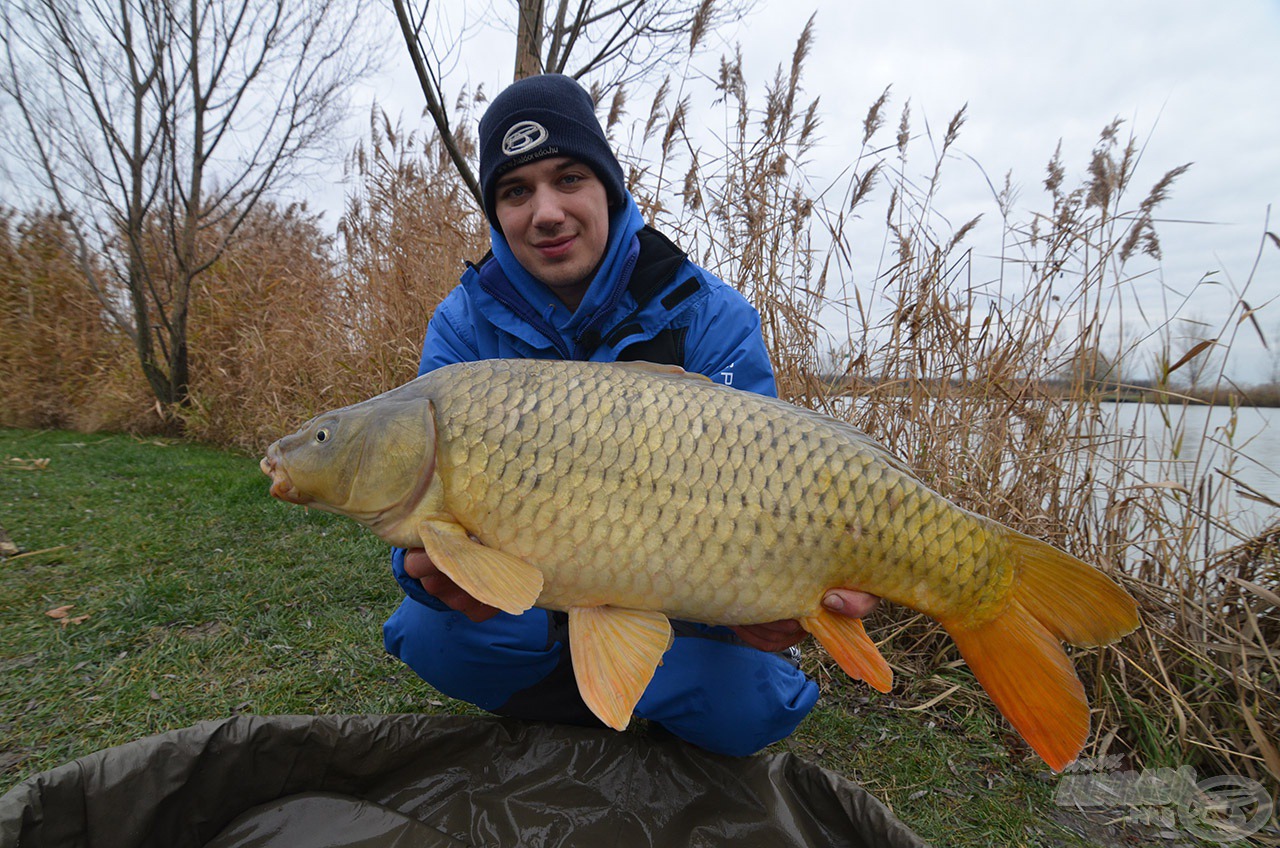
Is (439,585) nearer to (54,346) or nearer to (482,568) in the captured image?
(482,568)

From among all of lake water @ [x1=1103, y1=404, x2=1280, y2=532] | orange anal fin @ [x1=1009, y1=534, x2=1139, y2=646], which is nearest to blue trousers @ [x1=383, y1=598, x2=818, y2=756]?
orange anal fin @ [x1=1009, y1=534, x2=1139, y2=646]

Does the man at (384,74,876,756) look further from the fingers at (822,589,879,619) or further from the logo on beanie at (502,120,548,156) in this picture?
the fingers at (822,589,879,619)

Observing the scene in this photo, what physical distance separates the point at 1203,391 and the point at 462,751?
208 cm

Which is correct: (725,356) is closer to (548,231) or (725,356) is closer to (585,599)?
(548,231)

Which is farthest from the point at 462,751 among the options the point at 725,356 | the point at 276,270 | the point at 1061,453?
the point at 276,270

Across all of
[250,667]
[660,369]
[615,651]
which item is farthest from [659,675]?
[250,667]

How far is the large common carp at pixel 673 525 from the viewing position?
103cm

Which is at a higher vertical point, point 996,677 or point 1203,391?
point 1203,391

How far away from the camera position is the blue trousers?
1.39 meters

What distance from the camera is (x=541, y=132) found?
1.48 m

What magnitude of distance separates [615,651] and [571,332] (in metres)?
0.74

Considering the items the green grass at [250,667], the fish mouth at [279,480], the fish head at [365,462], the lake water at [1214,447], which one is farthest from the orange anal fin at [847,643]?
the lake water at [1214,447]

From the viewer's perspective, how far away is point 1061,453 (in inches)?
79.7

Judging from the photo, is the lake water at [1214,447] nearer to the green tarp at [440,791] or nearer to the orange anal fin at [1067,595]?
the orange anal fin at [1067,595]
